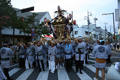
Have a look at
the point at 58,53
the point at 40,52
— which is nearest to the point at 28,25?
the point at 58,53

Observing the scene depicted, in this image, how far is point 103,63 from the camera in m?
5.07

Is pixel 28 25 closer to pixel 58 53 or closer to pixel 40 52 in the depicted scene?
pixel 58 53

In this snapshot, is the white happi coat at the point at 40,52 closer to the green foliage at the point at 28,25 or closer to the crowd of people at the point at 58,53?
the crowd of people at the point at 58,53

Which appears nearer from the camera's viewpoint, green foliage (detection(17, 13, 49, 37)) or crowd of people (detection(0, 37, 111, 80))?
crowd of people (detection(0, 37, 111, 80))

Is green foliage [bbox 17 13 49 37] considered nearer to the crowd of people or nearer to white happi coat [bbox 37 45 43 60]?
the crowd of people

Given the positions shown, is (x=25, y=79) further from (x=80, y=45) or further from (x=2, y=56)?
(x=80, y=45)

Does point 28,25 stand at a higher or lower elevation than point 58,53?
higher

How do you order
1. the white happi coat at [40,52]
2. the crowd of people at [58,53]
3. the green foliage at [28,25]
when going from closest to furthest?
the crowd of people at [58,53]
the white happi coat at [40,52]
the green foliage at [28,25]

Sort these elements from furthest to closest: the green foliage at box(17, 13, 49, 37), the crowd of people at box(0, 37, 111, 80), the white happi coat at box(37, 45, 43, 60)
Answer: the green foliage at box(17, 13, 49, 37) < the white happi coat at box(37, 45, 43, 60) < the crowd of people at box(0, 37, 111, 80)

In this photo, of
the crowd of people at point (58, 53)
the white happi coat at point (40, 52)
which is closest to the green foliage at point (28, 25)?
the crowd of people at point (58, 53)

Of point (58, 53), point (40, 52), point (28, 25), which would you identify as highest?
point (28, 25)

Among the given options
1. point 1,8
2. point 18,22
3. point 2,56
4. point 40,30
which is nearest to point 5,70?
point 2,56

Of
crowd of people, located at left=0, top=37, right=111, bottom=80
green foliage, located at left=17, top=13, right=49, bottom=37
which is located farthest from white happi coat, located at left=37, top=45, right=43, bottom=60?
green foliage, located at left=17, top=13, right=49, bottom=37

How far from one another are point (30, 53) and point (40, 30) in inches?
576
